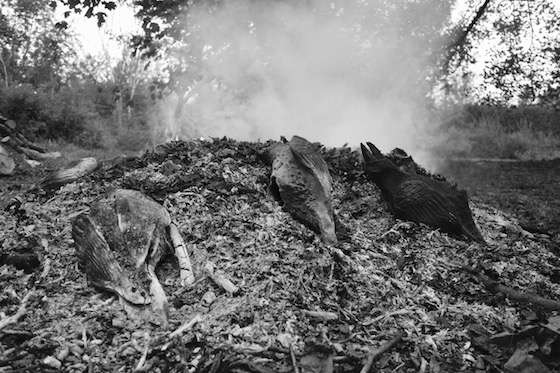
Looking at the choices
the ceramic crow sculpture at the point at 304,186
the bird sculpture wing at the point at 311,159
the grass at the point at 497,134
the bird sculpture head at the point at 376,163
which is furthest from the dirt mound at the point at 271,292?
the grass at the point at 497,134

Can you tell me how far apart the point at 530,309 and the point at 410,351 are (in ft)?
3.23

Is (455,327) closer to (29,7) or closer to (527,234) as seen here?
(527,234)

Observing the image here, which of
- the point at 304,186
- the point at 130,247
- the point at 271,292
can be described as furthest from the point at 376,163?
the point at 130,247

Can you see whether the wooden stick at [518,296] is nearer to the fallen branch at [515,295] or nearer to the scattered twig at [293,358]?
the fallen branch at [515,295]

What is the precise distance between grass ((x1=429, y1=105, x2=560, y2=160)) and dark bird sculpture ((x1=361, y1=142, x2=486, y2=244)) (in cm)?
781

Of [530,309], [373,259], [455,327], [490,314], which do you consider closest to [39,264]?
[373,259]

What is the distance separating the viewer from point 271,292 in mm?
2561

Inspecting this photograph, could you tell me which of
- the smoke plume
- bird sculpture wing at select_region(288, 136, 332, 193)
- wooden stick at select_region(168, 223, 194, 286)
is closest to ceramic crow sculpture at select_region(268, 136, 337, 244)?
bird sculpture wing at select_region(288, 136, 332, 193)

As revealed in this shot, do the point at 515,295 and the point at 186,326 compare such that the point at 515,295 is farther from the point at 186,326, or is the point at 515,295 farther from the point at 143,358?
the point at 143,358

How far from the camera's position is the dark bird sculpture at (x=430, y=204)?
362cm

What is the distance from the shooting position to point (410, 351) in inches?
89.0

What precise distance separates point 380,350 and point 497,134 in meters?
13.9

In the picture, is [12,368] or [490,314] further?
[490,314]

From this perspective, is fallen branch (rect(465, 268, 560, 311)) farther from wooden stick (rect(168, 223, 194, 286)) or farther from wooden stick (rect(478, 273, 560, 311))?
wooden stick (rect(168, 223, 194, 286))
